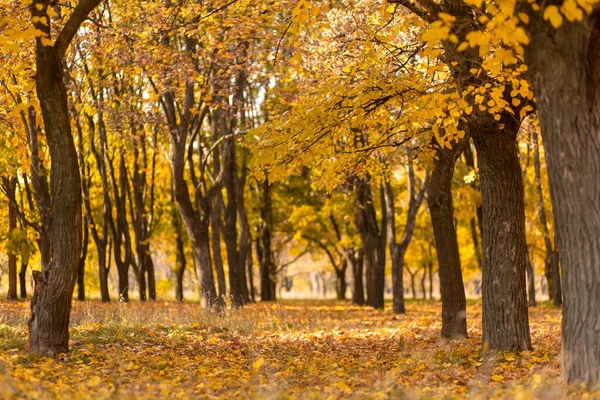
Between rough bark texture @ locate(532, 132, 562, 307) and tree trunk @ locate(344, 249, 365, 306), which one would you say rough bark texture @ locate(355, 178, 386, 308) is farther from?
rough bark texture @ locate(532, 132, 562, 307)

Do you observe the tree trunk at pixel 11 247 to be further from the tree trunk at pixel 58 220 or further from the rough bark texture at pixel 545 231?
the rough bark texture at pixel 545 231

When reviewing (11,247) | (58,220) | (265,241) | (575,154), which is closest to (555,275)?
(265,241)

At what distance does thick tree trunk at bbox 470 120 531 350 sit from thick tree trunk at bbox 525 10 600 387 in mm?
3370

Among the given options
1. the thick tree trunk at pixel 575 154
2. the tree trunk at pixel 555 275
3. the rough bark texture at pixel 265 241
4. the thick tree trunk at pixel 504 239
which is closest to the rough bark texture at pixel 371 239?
the rough bark texture at pixel 265 241

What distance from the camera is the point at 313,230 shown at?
3775cm

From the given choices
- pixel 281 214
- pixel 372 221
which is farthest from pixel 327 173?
pixel 281 214

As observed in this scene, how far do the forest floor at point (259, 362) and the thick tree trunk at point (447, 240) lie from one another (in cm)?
46

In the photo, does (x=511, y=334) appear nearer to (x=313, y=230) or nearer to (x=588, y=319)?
(x=588, y=319)

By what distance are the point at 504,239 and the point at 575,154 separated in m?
3.85

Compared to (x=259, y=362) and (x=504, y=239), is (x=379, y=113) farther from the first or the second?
(x=259, y=362)

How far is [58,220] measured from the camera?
10.0 metres

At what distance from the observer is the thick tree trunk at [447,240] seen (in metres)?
→ 12.7

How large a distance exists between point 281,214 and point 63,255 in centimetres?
2740

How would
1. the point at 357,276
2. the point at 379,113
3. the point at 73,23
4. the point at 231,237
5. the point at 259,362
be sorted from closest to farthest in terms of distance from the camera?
the point at 259,362
the point at 73,23
the point at 379,113
the point at 231,237
the point at 357,276
